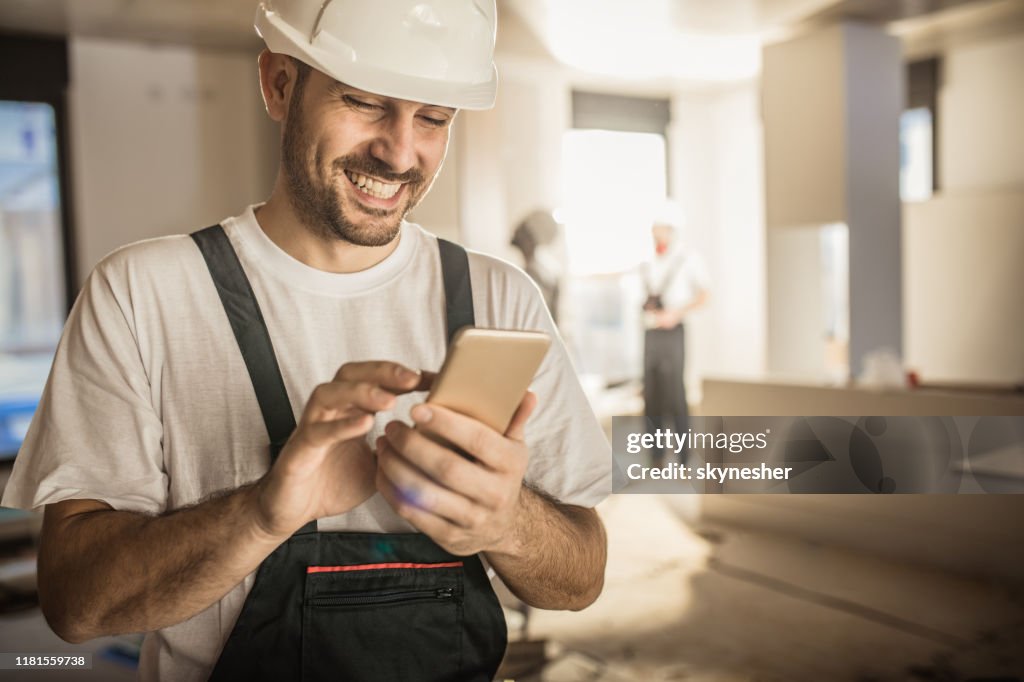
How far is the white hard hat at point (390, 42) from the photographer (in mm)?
893

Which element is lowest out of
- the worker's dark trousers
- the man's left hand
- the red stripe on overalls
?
the worker's dark trousers

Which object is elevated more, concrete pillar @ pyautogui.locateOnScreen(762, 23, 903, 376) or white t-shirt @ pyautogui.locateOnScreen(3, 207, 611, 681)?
concrete pillar @ pyautogui.locateOnScreen(762, 23, 903, 376)

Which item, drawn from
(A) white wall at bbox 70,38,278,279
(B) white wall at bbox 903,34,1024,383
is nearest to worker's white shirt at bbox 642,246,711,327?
(B) white wall at bbox 903,34,1024,383

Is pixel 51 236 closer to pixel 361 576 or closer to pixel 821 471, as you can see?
pixel 821 471

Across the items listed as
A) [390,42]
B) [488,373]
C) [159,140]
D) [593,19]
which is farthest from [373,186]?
[159,140]

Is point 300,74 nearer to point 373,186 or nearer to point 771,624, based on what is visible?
point 373,186

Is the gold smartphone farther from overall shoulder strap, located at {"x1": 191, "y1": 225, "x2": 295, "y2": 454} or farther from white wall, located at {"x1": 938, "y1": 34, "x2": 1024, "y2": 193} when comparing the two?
white wall, located at {"x1": 938, "y1": 34, "x2": 1024, "y2": 193}

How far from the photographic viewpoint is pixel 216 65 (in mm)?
5047

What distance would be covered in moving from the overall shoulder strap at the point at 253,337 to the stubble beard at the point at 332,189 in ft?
0.33

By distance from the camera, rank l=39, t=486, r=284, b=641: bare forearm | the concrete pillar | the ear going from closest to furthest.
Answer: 1. l=39, t=486, r=284, b=641: bare forearm
2. the ear
3. the concrete pillar

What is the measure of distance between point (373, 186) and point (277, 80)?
Result: 0.21m

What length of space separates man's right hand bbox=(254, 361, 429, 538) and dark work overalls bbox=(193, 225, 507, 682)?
123 mm

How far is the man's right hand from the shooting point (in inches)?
25.0

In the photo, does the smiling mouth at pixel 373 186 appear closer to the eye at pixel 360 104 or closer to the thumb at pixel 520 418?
the eye at pixel 360 104
